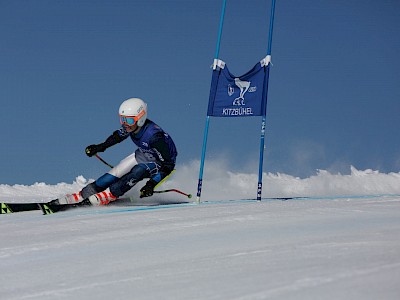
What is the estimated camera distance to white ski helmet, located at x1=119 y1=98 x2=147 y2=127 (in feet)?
24.7

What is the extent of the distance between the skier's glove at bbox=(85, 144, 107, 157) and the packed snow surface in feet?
6.51

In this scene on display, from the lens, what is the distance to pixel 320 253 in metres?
3.39

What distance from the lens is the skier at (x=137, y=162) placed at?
7.53m

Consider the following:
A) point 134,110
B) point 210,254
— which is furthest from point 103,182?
point 210,254

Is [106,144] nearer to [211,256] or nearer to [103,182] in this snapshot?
[103,182]

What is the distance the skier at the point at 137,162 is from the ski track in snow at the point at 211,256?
1.69 metres

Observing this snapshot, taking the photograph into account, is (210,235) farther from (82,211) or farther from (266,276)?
(82,211)

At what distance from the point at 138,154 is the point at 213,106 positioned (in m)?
1.29

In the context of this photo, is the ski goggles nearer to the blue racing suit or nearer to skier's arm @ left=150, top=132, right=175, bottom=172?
the blue racing suit

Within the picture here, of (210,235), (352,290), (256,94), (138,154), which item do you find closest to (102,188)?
(138,154)

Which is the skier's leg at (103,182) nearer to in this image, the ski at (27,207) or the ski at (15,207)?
the ski at (27,207)

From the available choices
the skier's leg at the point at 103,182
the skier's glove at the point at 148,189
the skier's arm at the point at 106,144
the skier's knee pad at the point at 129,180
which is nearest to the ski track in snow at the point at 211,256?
the skier's glove at the point at 148,189

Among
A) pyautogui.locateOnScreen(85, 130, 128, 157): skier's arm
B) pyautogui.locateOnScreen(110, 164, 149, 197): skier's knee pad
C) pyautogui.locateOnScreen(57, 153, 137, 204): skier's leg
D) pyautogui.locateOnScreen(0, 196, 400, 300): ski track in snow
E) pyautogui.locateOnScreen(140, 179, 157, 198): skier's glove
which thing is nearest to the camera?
pyautogui.locateOnScreen(0, 196, 400, 300): ski track in snow

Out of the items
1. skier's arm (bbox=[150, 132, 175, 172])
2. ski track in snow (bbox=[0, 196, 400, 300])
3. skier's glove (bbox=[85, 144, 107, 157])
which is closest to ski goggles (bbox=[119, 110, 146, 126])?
skier's arm (bbox=[150, 132, 175, 172])
